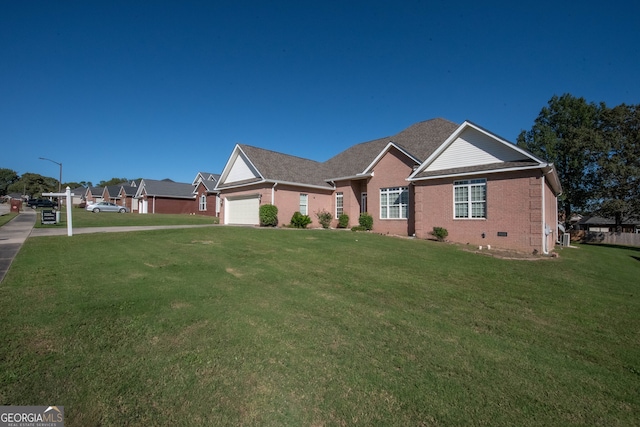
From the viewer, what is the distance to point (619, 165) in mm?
29922

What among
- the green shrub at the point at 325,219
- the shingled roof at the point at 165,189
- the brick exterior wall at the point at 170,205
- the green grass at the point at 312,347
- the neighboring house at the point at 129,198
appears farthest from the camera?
the neighboring house at the point at 129,198

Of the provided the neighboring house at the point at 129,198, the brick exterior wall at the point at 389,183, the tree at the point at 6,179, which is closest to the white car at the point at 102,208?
the neighboring house at the point at 129,198

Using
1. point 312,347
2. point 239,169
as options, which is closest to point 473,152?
point 312,347

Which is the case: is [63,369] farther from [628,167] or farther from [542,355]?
[628,167]

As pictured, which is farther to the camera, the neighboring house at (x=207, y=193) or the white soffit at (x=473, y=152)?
the neighboring house at (x=207, y=193)

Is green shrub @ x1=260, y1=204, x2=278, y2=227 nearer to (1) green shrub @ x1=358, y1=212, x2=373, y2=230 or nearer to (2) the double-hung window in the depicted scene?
(2) the double-hung window

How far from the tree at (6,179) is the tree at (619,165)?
156788 mm

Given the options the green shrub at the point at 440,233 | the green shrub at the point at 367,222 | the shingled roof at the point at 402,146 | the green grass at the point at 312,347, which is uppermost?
the shingled roof at the point at 402,146

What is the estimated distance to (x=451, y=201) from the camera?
16.4m

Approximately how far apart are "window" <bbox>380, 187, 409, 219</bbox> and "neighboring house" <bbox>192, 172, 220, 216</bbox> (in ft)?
86.2

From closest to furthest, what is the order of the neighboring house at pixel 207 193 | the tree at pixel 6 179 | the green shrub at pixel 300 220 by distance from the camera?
the green shrub at pixel 300 220
the neighboring house at pixel 207 193
the tree at pixel 6 179

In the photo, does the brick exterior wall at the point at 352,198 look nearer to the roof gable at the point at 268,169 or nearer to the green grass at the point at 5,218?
the roof gable at the point at 268,169

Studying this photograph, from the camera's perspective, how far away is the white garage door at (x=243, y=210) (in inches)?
877

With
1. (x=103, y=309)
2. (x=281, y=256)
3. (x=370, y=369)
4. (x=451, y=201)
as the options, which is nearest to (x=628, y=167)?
(x=451, y=201)
